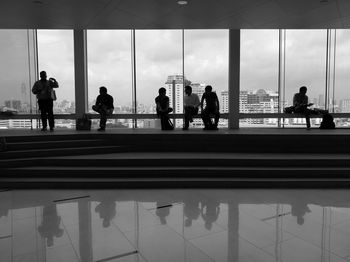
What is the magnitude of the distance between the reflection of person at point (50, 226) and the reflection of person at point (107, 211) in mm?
469

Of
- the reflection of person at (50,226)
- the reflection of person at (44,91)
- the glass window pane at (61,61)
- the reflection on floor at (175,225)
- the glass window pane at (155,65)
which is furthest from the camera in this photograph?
the glass window pane at (155,65)

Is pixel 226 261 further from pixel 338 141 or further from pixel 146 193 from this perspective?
pixel 338 141

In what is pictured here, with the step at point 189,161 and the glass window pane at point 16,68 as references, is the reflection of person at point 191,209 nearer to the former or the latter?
the step at point 189,161

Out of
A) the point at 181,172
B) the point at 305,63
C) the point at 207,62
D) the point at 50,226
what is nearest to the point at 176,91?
the point at 207,62

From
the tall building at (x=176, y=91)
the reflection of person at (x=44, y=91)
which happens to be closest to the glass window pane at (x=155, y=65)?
the tall building at (x=176, y=91)

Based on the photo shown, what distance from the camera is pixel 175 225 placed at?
10.6 ft

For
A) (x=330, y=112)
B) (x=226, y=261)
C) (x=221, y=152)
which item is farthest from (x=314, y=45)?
(x=226, y=261)

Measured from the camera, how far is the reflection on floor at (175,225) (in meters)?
2.59

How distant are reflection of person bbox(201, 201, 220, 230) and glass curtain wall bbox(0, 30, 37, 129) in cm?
739

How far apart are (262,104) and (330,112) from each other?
Result: 2189mm

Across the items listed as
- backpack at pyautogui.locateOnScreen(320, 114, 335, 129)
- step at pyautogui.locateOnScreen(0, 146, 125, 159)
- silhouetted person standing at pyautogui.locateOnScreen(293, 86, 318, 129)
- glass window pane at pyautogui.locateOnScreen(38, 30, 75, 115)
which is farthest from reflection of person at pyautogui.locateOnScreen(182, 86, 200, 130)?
backpack at pyautogui.locateOnScreen(320, 114, 335, 129)

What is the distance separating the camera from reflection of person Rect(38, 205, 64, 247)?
2.97m

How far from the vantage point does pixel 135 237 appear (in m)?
2.93

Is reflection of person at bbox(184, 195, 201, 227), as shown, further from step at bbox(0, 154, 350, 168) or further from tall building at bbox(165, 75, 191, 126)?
tall building at bbox(165, 75, 191, 126)
